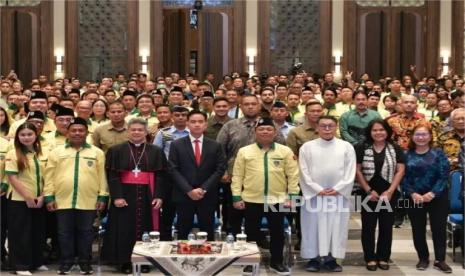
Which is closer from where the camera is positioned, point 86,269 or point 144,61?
point 86,269

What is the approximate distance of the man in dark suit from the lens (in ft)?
29.4

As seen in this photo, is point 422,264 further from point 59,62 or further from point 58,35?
point 58,35

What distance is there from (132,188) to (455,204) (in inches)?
147

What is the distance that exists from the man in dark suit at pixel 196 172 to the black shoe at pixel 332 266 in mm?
1360

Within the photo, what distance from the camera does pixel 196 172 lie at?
8.96 m

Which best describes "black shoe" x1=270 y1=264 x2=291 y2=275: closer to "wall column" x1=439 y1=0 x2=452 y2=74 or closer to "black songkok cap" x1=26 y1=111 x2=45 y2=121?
"black songkok cap" x1=26 y1=111 x2=45 y2=121

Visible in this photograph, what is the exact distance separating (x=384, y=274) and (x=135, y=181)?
113 inches

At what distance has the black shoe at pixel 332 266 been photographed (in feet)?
30.1

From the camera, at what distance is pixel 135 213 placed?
8.87m

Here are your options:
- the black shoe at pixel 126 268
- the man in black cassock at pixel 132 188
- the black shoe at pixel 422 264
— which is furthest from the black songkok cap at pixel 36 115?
the black shoe at pixel 422 264

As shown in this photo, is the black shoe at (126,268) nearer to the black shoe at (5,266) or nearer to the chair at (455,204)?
the black shoe at (5,266)

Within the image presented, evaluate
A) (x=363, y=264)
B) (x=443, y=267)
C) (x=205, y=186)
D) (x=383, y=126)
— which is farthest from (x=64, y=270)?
(x=443, y=267)

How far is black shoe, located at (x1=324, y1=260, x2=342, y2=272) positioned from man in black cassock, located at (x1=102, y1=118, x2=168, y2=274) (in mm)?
1975

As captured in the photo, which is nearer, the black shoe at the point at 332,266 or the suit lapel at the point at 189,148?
the suit lapel at the point at 189,148
